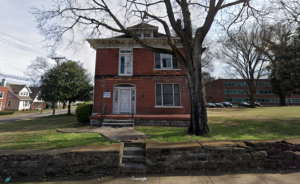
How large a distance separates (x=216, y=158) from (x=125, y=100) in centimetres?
868

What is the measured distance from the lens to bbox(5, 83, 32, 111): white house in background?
35188mm

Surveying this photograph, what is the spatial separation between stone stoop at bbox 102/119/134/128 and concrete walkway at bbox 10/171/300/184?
5187 mm

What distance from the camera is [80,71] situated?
57.4 feet

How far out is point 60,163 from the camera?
3.52 m

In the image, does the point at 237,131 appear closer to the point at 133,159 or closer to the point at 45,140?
the point at 133,159

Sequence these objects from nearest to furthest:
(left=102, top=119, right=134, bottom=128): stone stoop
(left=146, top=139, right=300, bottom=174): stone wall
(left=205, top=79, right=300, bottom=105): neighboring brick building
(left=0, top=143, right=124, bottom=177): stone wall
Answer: (left=0, top=143, right=124, bottom=177): stone wall → (left=146, top=139, right=300, bottom=174): stone wall → (left=102, top=119, right=134, bottom=128): stone stoop → (left=205, top=79, right=300, bottom=105): neighboring brick building

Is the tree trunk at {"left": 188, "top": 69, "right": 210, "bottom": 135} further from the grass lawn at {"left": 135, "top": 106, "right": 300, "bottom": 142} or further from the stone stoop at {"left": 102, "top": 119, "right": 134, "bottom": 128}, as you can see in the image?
the stone stoop at {"left": 102, "top": 119, "right": 134, "bottom": 128}

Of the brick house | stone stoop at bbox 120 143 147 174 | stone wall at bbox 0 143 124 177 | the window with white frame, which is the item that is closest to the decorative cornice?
the brick house

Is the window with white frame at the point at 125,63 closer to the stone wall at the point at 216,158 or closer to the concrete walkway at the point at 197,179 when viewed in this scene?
the stone wall at the point at 216,158

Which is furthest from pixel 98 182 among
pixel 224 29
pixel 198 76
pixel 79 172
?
pixel 224 29

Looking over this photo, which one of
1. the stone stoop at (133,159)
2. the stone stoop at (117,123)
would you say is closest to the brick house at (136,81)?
the stone stoop at (117,123)

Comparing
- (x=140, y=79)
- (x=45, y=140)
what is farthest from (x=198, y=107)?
(x=140, y=79)

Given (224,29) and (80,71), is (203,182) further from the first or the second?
(80,71)

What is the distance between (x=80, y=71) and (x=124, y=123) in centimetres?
1246
